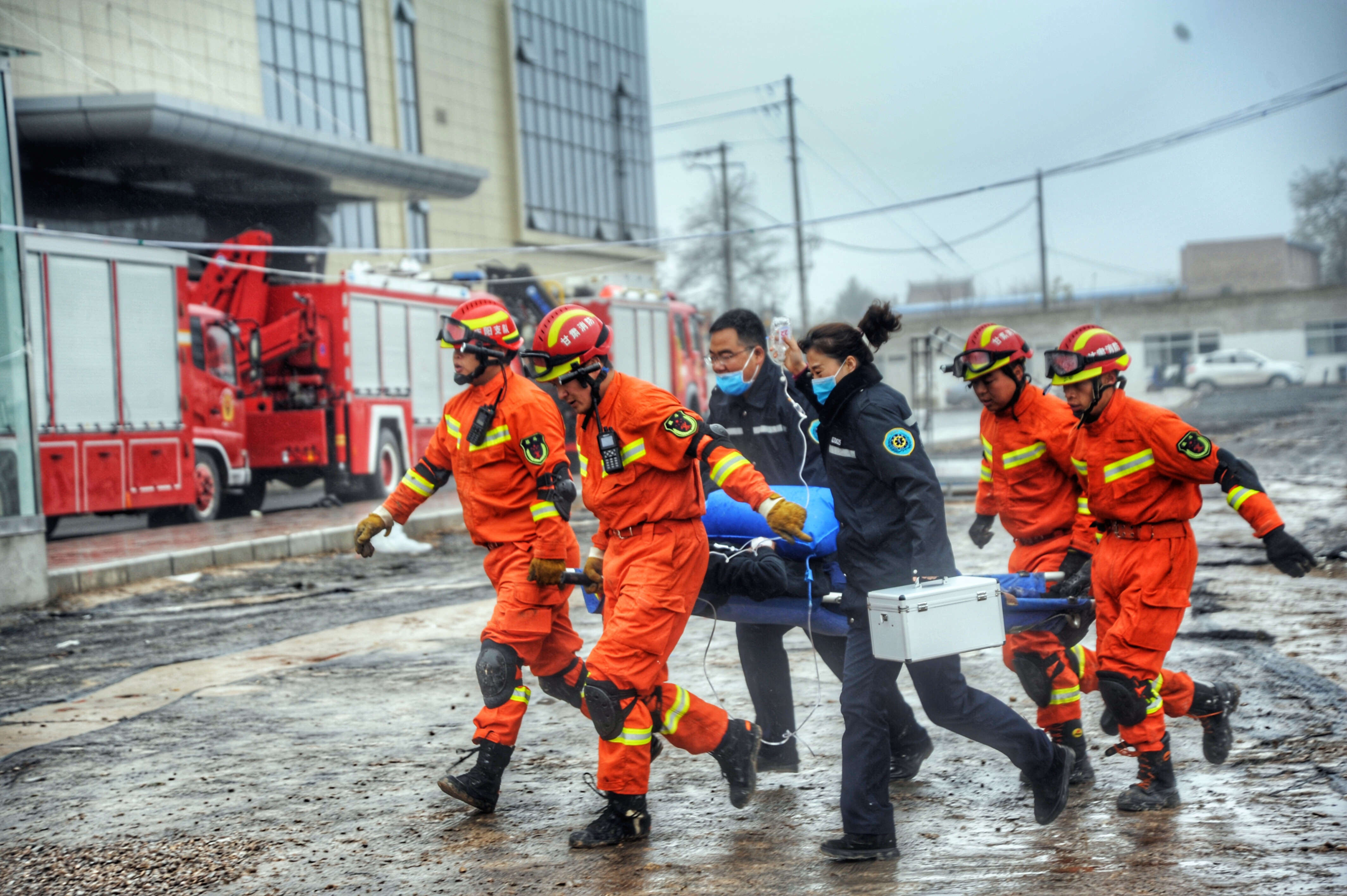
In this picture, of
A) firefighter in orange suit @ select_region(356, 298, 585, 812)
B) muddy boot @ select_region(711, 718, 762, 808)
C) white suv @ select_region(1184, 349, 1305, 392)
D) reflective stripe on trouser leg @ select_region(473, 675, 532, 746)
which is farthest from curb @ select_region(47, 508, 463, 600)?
white suv @ select_region(1184, 349, 1305, 392)

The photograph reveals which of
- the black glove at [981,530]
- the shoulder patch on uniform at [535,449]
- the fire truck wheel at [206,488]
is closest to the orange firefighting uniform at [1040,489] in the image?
the black glove at [981,530]

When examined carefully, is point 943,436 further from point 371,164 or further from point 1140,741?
point 1140,741

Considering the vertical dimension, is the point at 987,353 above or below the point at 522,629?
above

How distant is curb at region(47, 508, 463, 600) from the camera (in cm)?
1117

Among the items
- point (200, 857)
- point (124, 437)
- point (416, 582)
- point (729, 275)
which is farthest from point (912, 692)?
point (729, 275)

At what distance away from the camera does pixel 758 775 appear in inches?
205

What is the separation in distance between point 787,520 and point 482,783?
155 centimetres

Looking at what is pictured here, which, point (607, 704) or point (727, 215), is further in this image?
point (727, 215)

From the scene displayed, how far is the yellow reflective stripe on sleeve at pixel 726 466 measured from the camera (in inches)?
174

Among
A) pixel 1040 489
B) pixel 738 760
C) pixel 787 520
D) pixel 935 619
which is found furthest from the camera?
pixel 1040 489

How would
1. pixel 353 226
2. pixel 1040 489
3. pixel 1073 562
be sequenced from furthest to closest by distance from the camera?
pixel 353 226 → pixel 1040 489 → pixel 1073 562

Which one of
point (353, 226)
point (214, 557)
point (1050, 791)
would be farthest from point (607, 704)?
point (353, 226)

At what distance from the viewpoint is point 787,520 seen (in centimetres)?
417

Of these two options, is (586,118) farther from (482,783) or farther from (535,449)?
(482,783)
